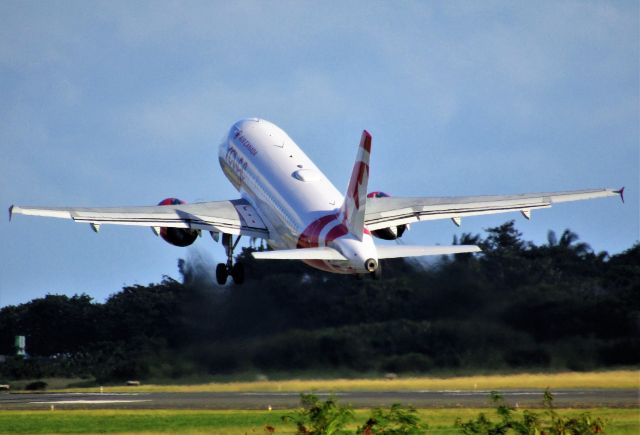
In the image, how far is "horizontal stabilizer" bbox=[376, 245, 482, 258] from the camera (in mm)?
43469

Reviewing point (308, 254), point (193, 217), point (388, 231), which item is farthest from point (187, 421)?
point (388, 231)

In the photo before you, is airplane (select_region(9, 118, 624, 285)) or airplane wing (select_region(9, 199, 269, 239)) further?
airplane wing (select_region(9, 199, 269, 239))

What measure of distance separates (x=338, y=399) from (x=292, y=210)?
8.71 metres

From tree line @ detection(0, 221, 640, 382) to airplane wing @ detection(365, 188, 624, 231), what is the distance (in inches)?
77.0

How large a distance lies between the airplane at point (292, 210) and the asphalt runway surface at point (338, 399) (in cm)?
571

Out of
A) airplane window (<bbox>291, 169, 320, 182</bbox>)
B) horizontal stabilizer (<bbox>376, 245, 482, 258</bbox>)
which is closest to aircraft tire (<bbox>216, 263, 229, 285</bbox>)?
airplane window (<bbox>291, 169, 320, 182</bbox>)

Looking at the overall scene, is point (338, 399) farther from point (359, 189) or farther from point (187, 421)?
point (359, 189)

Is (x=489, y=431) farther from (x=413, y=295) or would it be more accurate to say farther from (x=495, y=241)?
(x=495, y=241)

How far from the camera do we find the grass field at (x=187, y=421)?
148 ft

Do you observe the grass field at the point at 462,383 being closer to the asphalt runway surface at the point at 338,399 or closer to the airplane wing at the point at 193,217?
the asphalt runway surface at the point at 338,399

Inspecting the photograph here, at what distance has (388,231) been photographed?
55.5 metres

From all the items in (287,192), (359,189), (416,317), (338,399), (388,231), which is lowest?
(338,399)

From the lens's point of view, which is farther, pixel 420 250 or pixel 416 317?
pixel 416 317

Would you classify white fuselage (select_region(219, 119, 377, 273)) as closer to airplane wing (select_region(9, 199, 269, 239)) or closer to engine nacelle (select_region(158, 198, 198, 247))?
airplane wing (select_region(9, 199, 269, 239))
